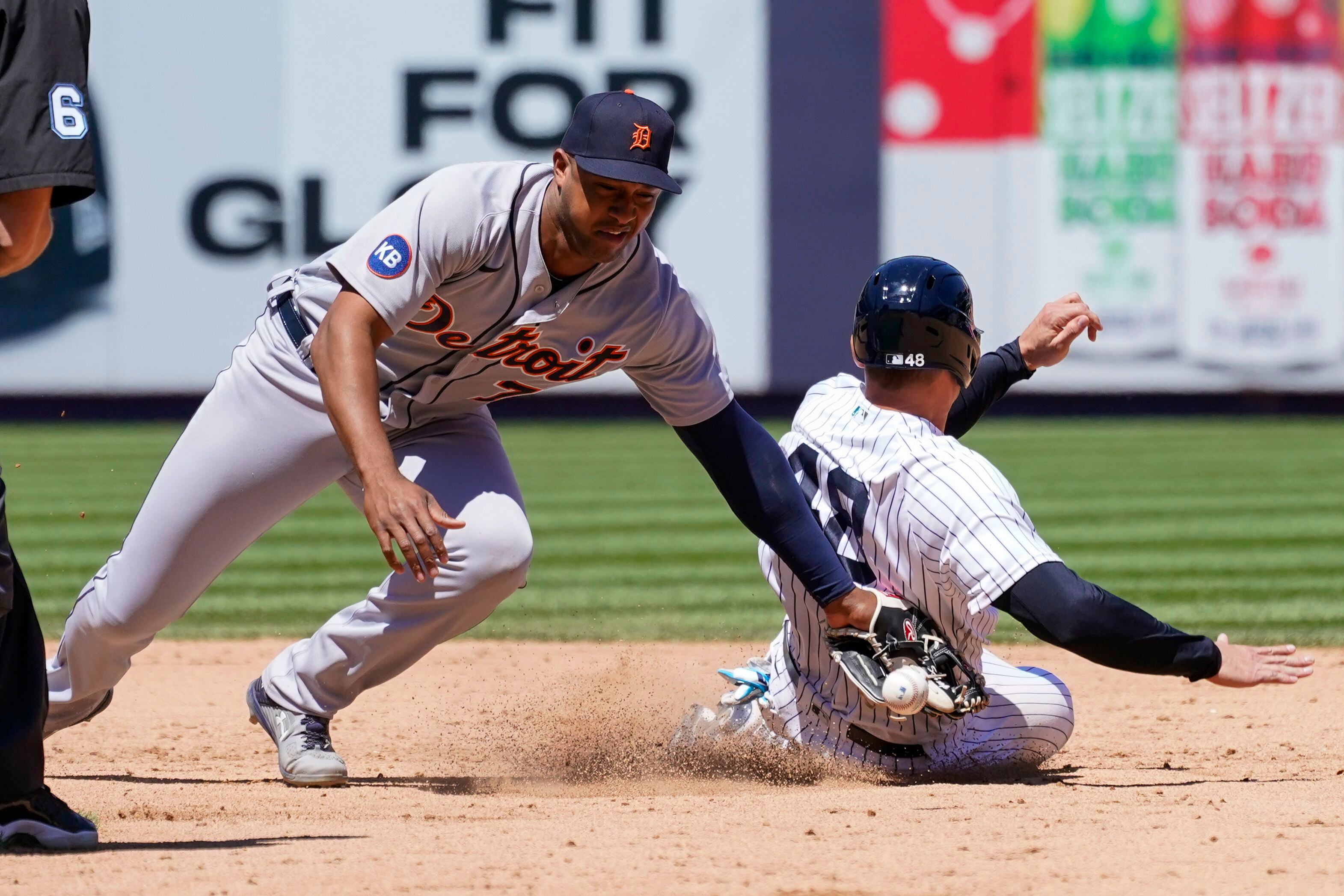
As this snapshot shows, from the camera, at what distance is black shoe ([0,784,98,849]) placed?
9.59 ft

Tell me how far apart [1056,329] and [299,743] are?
2.12m

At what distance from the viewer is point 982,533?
337cm

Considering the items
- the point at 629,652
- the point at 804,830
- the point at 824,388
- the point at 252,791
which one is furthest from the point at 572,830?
the point at 629,652

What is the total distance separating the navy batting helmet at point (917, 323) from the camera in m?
3.68

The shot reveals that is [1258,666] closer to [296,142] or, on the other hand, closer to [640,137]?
[640,137]

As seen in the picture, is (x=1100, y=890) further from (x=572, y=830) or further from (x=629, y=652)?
(x=629, y=652)

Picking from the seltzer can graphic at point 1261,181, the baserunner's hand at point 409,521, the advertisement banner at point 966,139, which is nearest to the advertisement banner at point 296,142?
the advertisement banner at point 966,139

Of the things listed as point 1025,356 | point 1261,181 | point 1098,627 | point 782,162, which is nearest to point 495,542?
point 1098,627

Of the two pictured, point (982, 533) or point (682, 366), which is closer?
point (982, 533)

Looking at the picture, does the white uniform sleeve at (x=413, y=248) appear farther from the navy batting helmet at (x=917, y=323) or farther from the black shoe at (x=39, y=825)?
the black shoe at (x=39, y=825)

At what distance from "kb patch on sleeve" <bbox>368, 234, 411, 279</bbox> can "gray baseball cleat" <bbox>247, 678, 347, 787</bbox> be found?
47.5 inches

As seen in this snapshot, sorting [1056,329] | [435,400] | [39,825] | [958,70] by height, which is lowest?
[39,825]

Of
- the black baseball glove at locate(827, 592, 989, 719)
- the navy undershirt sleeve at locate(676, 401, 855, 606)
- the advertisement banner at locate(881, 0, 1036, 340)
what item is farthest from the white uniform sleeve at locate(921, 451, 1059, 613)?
the advertisement banner at locate(881, 0, 1036, 340)

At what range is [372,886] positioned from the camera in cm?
271
